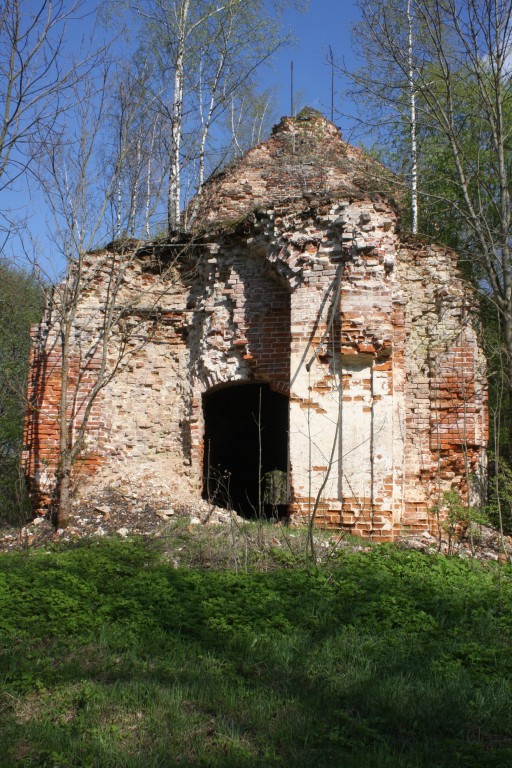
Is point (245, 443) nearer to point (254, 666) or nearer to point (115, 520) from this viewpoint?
point (115, 520)

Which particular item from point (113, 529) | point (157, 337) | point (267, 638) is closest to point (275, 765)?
point (267, 638)

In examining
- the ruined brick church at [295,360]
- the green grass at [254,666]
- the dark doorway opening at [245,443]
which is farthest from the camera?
the dark doorway opening at [245,443]

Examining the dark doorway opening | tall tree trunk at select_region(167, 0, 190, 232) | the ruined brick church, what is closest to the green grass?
the ruined brick church

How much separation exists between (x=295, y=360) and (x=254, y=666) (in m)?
4.55

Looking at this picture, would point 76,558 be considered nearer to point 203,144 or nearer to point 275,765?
point 275,765

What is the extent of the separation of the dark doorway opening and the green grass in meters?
5.41

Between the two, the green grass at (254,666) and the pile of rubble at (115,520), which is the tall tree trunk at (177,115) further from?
the green grass at (254,666)

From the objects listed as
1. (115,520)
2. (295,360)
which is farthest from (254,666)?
(295,360)

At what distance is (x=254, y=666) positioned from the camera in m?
4.06

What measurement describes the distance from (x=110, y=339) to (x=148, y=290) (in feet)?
2.97

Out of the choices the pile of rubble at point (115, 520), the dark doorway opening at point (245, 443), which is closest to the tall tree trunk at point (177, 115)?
the dark doorway opening at point (245, 443)

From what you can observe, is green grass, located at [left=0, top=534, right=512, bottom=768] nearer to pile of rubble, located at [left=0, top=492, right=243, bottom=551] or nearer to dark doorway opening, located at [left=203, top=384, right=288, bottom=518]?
pile of rubble, located at [left=0, top=492, right=243, bottom=551]

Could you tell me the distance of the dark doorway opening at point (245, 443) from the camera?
1146 centimetres

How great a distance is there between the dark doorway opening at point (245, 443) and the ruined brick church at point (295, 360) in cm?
192
